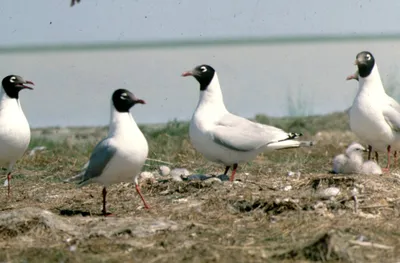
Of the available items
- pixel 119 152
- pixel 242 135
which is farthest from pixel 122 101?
pixel 242 135

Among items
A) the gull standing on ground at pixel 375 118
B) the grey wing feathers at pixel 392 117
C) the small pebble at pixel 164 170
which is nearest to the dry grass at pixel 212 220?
the small pebble at pixel 164 170

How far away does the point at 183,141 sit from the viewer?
478 inches

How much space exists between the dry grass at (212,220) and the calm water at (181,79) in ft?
9.69

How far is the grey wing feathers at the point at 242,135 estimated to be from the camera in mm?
9219

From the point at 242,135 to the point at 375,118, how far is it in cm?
147

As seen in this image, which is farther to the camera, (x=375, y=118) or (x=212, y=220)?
(x=375, y=118)

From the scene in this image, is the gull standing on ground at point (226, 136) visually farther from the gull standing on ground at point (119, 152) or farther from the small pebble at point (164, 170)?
the gull standing on ground at point (119, 152)

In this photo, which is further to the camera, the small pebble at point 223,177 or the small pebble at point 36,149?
the small pebble at point 36,149

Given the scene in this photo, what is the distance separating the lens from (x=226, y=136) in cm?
922

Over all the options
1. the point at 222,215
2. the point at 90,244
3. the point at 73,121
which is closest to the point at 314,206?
the point at 222,215

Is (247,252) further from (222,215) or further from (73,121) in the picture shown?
(73,121)

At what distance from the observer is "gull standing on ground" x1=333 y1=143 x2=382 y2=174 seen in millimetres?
9352

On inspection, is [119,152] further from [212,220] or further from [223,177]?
[223,177]

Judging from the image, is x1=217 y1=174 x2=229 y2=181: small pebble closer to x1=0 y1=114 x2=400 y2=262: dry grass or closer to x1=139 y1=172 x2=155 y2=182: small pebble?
x1=0 y1=114 x2=400 y2=262: dry grass
